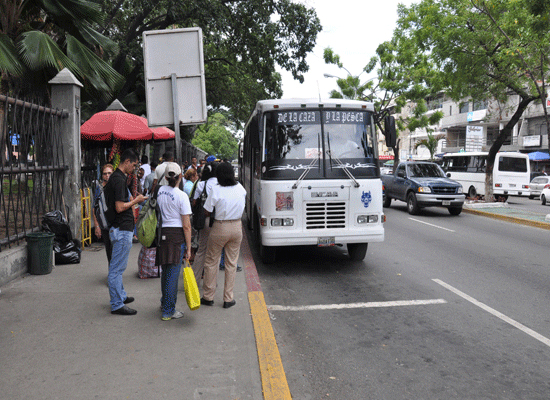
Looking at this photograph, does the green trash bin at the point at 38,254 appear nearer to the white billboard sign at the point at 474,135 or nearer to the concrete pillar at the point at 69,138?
the concrete pillar at the point at 69,138

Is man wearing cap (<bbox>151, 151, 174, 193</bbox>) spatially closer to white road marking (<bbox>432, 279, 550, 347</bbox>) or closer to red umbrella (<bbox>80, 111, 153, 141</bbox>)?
red umbrella (<bbox>80, 111, 153, 141</bbox>)

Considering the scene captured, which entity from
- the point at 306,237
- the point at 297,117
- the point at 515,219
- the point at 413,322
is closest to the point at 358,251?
the point at 306,237

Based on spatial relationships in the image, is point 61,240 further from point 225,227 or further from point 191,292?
point 191,292

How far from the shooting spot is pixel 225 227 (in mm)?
5395

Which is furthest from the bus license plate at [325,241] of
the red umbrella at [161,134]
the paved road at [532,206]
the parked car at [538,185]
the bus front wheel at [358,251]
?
the parked car at [538,185]

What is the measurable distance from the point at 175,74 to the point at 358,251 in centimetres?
437

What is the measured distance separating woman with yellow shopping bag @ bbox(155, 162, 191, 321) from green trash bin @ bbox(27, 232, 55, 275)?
9.00ft

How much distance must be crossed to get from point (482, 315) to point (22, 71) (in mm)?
8940

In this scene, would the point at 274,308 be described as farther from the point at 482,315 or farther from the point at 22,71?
the point at 22,71

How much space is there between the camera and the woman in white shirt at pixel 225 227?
5359 mm

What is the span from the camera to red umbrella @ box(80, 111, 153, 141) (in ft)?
32.6

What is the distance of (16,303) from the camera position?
210 inches

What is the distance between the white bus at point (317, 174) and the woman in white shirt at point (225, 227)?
1966 mm

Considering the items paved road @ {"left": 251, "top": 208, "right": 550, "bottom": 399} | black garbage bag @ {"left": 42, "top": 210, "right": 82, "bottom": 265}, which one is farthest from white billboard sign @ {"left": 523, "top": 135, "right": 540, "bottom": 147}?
black garbage bag @ {"left": 42, "top": 210, "right": 82, "bottom": 265}
